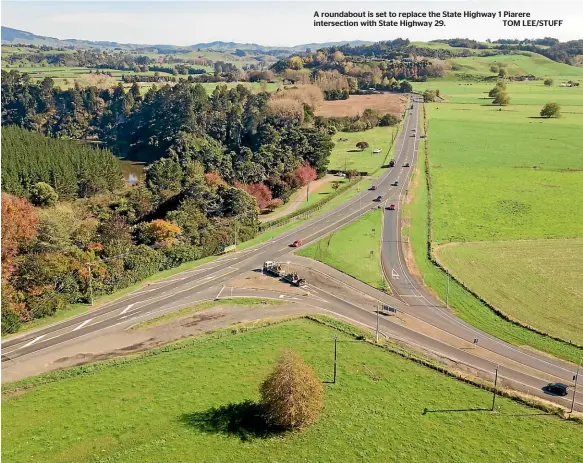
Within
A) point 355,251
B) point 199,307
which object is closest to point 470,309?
point 355,251

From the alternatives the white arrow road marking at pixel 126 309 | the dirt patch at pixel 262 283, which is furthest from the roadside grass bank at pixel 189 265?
the dirt patch at pixel 262 283

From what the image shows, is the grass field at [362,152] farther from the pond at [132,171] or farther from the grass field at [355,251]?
the pond at [132,171]

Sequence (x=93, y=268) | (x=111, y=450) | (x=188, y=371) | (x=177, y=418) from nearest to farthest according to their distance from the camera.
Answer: (x=111, y=450) < (x=177, y=418) < (x=188, y=371) < (x=93, y=268)

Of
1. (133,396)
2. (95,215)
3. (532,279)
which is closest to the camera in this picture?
(133,396)

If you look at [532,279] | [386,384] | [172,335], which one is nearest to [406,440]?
[386,384]

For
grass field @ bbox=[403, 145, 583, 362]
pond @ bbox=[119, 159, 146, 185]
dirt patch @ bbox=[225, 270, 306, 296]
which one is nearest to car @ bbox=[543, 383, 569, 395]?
grass field @ bbox=[403, 145, 583, 362]

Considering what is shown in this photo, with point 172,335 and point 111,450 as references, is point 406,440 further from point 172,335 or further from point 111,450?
point 172,335
